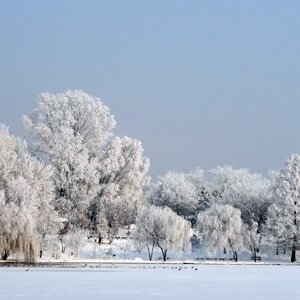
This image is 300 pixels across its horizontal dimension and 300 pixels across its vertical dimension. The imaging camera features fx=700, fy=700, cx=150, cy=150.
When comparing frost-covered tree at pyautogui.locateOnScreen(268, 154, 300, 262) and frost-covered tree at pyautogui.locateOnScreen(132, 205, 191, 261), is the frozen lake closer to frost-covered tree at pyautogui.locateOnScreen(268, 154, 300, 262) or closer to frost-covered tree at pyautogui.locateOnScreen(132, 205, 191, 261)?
frost-covered tree at pyautogui.locateOnScreen(132, 205, 191, 261)

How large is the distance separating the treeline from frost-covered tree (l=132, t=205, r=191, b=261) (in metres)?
0.08

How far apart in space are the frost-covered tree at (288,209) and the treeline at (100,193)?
85 mm

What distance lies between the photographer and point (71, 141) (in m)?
62.3

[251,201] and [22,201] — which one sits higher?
[251,201]

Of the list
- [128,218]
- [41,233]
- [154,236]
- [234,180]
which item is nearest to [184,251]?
[154,236]

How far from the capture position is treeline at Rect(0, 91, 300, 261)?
179ft

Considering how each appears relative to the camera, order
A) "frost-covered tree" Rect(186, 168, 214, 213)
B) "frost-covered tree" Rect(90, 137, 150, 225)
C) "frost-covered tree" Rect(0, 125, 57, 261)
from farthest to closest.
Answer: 1. "frost-covered tree" Rect(186, 168, 214, 213)
2. "frost-covered tree" Rect(90, 137, 150, 225)
3. "frost-covered tree" Rect(0, 125, 57, 261)

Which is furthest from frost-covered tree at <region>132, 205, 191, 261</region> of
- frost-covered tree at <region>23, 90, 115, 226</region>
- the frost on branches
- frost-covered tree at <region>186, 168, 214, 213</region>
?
frost-covered tree at <region>186, 168, 214, 213</region>

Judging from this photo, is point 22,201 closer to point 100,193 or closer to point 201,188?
point 100,193

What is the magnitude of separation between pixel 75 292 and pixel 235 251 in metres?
35.7

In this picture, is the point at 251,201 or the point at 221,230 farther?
the point at 251,201

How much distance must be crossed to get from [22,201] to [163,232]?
13.6 meters

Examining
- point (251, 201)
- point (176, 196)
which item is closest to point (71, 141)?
point (251, 201)

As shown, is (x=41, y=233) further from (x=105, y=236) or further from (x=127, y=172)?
(x=127, y=172)
